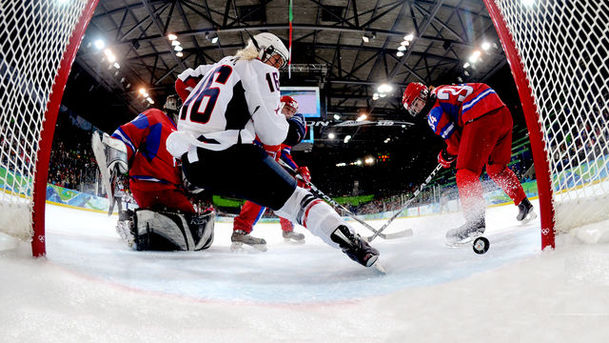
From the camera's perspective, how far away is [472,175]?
1.82 metres

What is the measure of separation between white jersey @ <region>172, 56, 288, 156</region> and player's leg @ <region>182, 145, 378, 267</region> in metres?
0.06

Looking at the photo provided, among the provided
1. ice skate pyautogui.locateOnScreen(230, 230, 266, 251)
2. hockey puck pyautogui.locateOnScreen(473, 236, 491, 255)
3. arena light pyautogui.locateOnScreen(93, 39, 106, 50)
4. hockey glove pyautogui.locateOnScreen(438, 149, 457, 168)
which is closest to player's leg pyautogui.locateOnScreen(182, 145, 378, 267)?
hockey puck pyautogui.locateOnScreen(473, 236, 491, 255)

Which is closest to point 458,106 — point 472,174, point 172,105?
point 472,174

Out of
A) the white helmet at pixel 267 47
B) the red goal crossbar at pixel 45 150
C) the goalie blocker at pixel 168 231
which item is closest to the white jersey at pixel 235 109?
the white helmet at pixel 267 47

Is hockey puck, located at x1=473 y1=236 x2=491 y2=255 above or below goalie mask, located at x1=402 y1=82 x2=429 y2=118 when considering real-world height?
below

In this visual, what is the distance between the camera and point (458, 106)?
81.7 inches

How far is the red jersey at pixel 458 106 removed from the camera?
193cm

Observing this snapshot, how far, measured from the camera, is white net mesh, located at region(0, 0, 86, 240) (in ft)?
3.84

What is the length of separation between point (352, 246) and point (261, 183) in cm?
41

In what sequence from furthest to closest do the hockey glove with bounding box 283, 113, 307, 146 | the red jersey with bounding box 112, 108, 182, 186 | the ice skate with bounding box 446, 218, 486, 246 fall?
the red jersey with bounding box 112, 108, 182, 186
the hockey glove with bounding box 283, 113, 307, 146
the ice skate with bounding box 446, 218, 486, 246

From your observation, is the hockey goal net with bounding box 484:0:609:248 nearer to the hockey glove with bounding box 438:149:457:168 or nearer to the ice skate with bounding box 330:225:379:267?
the ice skate with bounding box 330:225:379:267

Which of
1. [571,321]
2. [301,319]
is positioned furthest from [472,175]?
[301,319]

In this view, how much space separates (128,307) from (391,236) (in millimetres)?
2217

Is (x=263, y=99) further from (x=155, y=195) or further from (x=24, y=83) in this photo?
(x=155, y=195)
